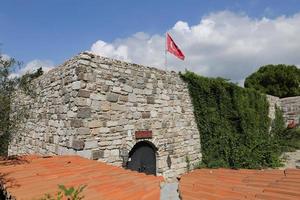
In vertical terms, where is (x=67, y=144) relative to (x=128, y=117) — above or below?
below

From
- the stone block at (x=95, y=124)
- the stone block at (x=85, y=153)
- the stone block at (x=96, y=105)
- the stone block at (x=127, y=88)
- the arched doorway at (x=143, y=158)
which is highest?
the stone block at (x=127, y=88)

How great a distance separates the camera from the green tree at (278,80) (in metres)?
26.0

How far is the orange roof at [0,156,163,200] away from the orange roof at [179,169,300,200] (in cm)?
48

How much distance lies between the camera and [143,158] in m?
8.17

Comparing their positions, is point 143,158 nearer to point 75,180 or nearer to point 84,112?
point 84,112

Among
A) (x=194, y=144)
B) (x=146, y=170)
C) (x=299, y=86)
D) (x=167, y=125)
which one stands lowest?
(x=146, y=170)

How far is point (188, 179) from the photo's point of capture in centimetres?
418

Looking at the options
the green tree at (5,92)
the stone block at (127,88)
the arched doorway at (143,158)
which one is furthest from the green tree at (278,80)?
the green tree at (5,92)

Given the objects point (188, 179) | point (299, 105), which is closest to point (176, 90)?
point (188, 179)

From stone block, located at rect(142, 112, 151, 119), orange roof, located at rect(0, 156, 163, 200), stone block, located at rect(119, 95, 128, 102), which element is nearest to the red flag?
stone block, located at rect(142, 112, 151, 119)

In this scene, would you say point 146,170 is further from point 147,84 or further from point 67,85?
point 67,85

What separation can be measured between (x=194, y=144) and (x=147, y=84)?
3259 millimetres

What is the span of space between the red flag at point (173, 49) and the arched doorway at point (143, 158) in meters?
3.75

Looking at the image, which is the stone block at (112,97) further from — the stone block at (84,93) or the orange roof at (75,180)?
the orange roof at (75,180)
